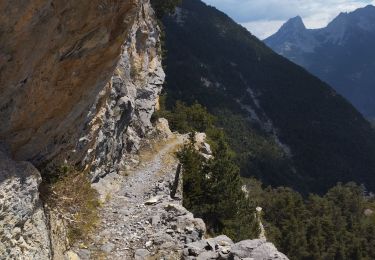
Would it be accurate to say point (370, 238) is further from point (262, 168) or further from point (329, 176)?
point (329, 176)

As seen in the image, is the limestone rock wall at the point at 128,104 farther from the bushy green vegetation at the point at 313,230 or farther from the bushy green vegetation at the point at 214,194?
the bushy green vegetation at the point at 313,230

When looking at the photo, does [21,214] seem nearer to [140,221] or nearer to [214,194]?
[140,221]

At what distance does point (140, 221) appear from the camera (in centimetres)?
2283

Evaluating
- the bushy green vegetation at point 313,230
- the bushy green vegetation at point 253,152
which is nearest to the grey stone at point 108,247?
the bushy green vegetation at point 313,230

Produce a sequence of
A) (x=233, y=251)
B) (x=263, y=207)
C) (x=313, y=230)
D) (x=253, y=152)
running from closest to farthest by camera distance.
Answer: (x=233, y=251) → (x=313, y=230) → (x=263, y=207) → (x=253, y=152)

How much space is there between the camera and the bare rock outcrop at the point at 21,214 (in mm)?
10594

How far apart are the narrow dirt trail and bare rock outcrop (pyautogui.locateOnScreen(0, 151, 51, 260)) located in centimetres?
659

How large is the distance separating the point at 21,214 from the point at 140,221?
39.7 ft

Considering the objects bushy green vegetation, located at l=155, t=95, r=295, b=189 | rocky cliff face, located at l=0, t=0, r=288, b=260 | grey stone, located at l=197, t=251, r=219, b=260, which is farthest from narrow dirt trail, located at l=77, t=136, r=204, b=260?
bushy green vegetation, located at l=155, t=95, r=295, b=189

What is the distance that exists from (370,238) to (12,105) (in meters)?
102

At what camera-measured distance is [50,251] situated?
12766mm

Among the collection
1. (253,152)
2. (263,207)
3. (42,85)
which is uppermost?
(42,85)

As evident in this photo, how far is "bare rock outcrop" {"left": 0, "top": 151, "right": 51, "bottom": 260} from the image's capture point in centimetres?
1059

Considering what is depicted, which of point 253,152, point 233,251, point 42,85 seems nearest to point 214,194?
point 233,251
